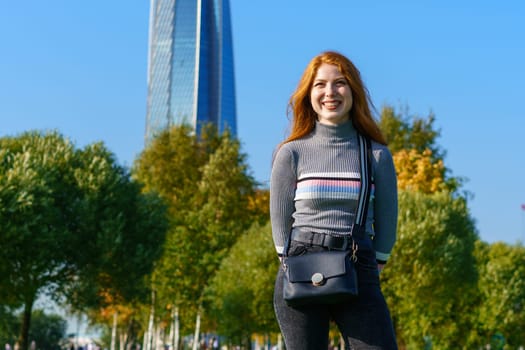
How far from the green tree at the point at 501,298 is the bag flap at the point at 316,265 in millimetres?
59238

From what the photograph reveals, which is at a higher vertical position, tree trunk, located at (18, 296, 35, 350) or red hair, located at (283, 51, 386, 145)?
tree trunk, located at (18, 296, 35, 350)

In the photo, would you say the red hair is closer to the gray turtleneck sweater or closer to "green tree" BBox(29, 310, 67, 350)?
the gray turtleneck sweater

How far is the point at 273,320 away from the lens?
159 ft

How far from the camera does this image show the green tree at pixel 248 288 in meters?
48.2

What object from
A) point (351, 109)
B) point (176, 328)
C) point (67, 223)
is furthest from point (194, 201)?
point (351, 109)

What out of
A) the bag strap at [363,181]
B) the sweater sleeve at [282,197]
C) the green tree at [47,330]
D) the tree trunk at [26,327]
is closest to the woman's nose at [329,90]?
the bag strap at [363,181]

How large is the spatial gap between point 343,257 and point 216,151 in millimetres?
58541

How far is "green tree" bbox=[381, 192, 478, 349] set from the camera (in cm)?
4456

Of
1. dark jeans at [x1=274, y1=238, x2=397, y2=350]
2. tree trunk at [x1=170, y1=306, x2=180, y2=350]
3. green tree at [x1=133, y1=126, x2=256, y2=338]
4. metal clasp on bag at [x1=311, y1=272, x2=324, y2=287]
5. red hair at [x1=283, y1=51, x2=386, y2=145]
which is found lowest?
dark jeans at [x1=274, y1=238, x2=397, y2=350]

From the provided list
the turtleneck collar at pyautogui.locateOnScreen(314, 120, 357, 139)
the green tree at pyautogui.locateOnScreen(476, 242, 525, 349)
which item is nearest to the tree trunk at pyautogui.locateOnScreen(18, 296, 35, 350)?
the turtleneck collar at pyautogui.locateOnScreen(314, 120, 357, 139)

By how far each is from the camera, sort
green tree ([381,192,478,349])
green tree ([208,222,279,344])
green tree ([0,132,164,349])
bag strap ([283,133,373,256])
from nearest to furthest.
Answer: bag strap ([283,133,373,256]), green tree ([0,132,164,349]), green tree ([381,192,478,349]), green tree ([208,222,279,344])

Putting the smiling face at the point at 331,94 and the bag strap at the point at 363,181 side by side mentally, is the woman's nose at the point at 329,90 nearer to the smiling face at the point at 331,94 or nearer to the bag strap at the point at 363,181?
the smiling face at the point at 331,94

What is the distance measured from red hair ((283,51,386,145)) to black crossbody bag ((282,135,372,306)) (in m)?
0.61

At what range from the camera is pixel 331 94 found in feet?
18.2
